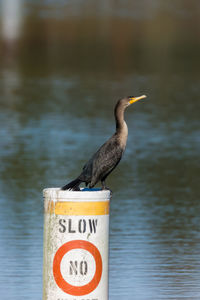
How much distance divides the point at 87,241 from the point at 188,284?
171 centimetres

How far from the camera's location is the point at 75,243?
7.81 meters

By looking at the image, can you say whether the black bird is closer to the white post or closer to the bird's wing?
the bird's wing

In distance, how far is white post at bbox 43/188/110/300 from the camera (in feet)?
25.5

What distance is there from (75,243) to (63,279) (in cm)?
26

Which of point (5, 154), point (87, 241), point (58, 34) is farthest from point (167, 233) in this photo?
point (58, 34)

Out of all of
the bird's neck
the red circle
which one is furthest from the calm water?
the bird's neck

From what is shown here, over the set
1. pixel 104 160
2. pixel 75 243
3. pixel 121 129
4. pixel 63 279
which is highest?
pixel 121 129

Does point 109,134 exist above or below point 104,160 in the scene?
above

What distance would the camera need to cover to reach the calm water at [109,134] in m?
10.1

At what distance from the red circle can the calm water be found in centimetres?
104

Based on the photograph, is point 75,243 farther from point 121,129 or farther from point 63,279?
point 121,129

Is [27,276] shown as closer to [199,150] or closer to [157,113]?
[199,150]

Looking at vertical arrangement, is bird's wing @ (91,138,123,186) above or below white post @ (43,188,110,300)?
above

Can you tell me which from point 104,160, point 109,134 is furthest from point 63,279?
point 109,134
